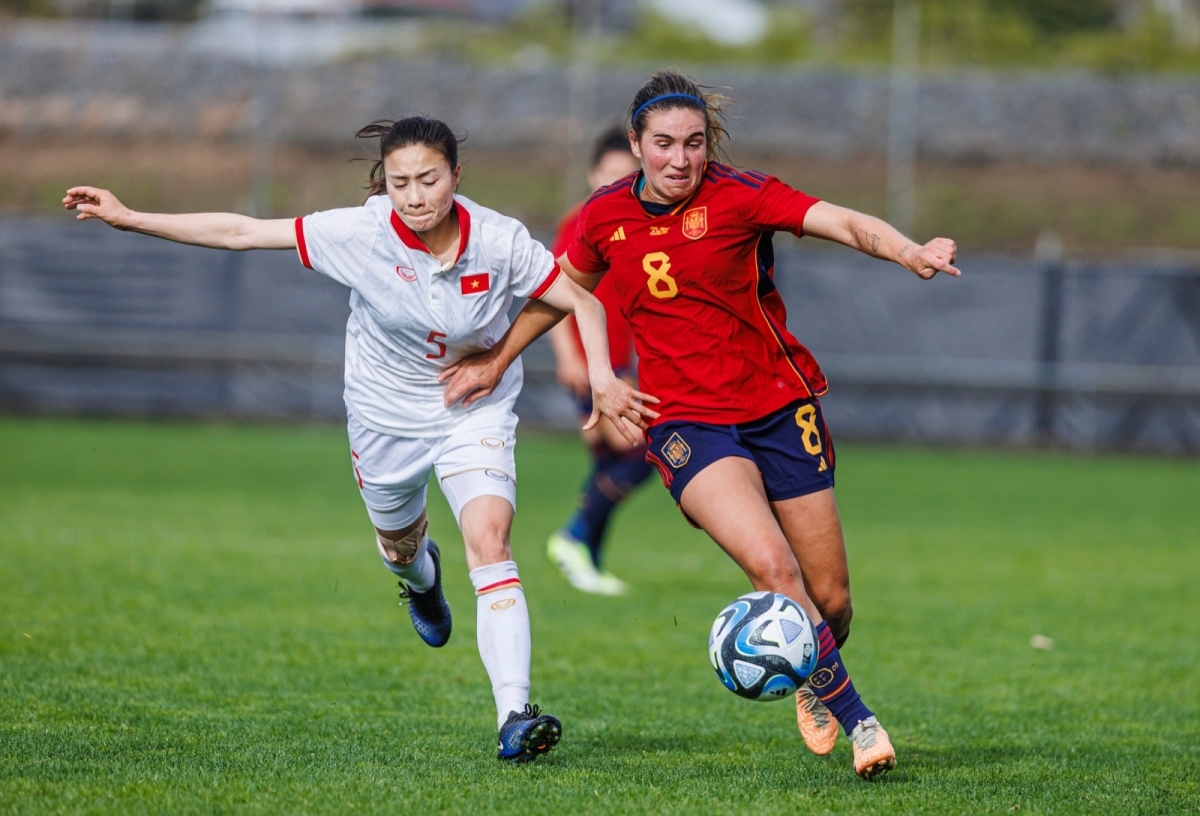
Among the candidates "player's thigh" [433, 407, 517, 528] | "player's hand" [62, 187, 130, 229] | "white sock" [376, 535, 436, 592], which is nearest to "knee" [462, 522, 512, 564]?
"player's thigh" [433, 407, 517, 528]

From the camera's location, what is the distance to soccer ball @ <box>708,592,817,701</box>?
4355 millimetres

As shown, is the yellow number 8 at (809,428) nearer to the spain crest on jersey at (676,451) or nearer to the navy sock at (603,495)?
the spain crest on jersey at (676,451)

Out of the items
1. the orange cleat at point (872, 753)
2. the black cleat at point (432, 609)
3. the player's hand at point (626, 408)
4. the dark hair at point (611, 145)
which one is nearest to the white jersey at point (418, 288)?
the player's hand at point (626, 408)

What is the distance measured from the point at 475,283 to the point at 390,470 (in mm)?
811

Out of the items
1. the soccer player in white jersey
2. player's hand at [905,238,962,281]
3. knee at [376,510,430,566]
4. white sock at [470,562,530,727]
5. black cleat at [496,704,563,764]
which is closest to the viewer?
player's hand at [905,238,962,281]

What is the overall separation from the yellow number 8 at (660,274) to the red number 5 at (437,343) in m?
0.76

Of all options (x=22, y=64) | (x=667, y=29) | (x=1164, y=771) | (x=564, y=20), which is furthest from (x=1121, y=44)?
(x=1164, y=771)

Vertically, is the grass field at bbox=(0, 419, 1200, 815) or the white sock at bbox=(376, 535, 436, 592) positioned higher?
the white sock at bbox=(376, 535, 436, 592)

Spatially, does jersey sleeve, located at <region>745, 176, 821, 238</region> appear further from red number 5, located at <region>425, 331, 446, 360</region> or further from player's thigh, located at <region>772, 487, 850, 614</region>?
red number 5, located at <region>425, 331, 446, 360</region>

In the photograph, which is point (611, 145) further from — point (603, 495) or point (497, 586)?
point (497, 586)

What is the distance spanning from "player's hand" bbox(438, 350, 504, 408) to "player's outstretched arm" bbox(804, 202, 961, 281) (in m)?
1.23

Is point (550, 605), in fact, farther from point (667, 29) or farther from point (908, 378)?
point (667, 29)

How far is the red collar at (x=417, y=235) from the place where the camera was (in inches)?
196

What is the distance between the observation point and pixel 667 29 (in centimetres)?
2844
